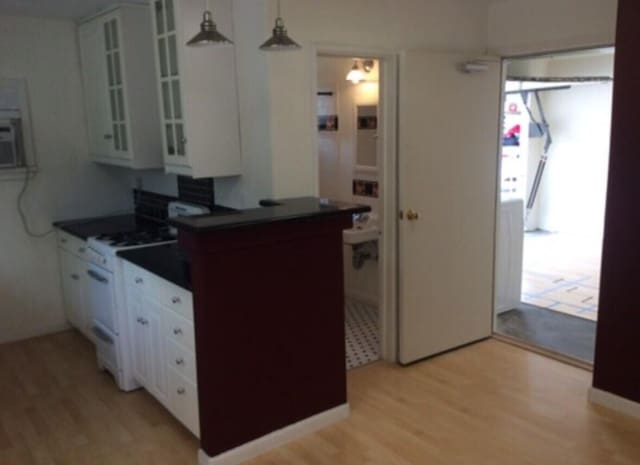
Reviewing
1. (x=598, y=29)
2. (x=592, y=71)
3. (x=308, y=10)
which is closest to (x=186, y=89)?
(x=308, y=10)

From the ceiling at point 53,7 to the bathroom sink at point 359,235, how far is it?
80.4 inches

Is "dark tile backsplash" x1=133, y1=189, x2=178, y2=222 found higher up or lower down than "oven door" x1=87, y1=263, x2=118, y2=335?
higher up

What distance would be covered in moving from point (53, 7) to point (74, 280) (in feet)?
6.13

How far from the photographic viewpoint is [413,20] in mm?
3396

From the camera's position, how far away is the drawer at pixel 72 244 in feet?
12.3

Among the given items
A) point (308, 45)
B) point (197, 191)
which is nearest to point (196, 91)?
point (308, 45)

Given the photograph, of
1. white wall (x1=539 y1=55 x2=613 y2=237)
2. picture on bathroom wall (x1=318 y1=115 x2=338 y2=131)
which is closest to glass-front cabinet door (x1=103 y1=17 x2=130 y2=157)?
picture on bathroom wall (x1=318 y1=115 x2=338 y2=131)

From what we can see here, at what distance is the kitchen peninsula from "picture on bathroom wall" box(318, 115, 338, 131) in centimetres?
217

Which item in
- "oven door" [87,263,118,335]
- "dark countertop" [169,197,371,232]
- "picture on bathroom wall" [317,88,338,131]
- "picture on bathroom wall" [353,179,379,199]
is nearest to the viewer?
"dark countertop" [169,197,371,232]

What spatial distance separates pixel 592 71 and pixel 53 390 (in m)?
6.88

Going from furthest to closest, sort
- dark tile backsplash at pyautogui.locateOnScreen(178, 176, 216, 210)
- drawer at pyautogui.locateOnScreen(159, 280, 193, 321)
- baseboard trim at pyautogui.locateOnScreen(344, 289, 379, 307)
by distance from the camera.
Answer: baseboard trim at pyautogui.locateOnScreen(344, 289, 379, 307) < dark tile backsplash at pyautogui.locateOnScreen(178, 176, 216, 210) < drawer at pyautogui.locateOnScreen(159, 280, 193, 321)

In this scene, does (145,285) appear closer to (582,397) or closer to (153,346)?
(153,346)

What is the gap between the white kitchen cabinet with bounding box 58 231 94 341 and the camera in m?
3.86

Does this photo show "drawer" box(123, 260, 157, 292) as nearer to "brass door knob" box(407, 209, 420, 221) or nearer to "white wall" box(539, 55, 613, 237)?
"brass door knob" box(407, 209, 420, 221)
